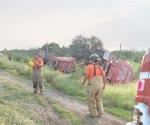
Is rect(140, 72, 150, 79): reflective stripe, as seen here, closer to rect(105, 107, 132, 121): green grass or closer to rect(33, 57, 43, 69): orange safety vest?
rect(105, 107, 132, 121): green grass

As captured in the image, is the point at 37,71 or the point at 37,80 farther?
the point at 37,80

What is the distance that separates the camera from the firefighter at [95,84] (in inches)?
611

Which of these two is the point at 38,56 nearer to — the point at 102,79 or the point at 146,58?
the point at 102,79

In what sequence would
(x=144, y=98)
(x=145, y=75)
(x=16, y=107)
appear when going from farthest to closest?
(x=16, y=107) → (x=145, y=75) → (x=144, y=98)

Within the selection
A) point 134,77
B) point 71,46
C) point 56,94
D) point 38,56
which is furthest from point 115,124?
point 71,46

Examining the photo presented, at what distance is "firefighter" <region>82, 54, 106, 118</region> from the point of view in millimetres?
15516

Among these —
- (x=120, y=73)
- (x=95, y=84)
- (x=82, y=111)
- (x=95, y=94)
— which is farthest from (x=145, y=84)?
(x=120, y=73)

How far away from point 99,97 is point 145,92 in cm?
821

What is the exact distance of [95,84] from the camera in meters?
15.5

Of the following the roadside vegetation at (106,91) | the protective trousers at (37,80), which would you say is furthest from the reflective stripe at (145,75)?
the protective trousers at (37,80)

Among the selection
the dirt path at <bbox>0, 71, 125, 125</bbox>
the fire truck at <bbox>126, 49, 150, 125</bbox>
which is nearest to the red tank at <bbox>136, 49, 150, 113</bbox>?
the fire truck at <bbox>126, 49, 150, 125</bbox>

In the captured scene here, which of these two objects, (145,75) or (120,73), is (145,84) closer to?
(145,75)

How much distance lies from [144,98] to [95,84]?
8.02m

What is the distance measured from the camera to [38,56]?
62.9 feet
